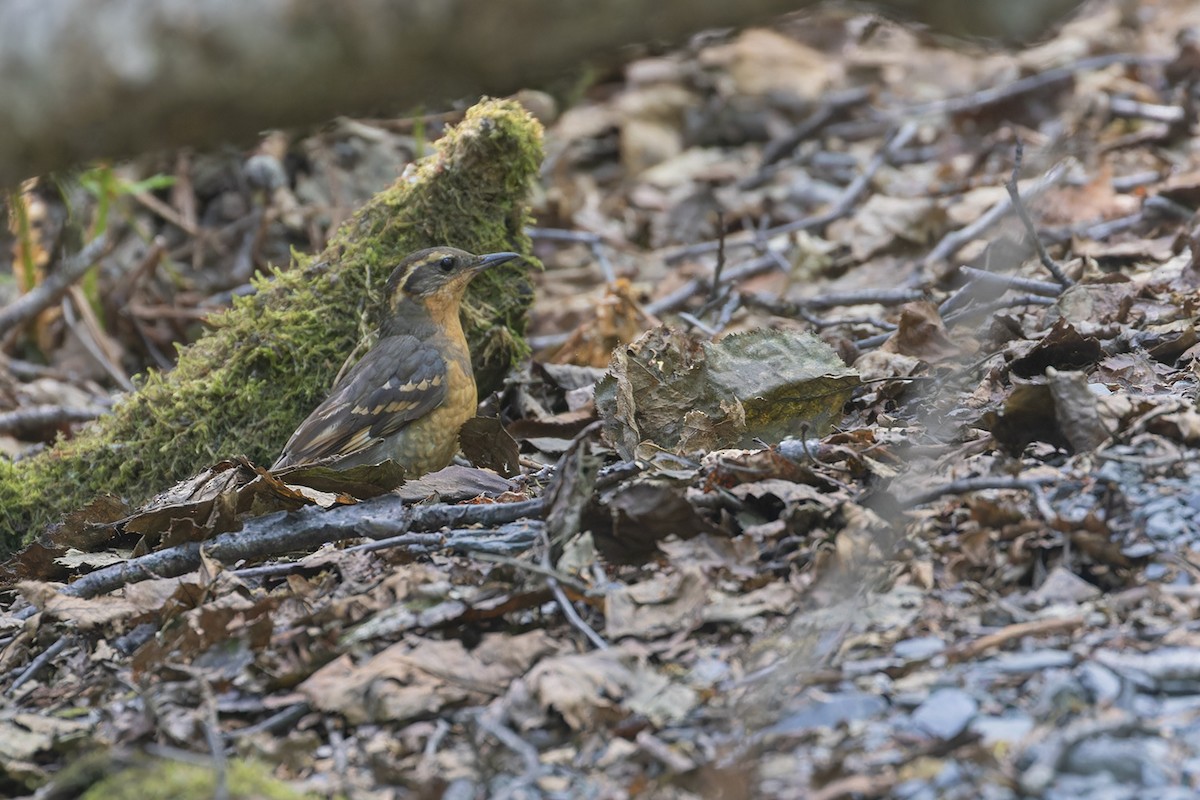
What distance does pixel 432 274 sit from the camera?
7.07 m

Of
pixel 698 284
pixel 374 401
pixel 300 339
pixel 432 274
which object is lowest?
pixel 698 284

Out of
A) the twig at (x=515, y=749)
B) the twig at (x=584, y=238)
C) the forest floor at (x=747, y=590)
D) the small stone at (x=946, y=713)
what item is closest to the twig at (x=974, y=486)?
the forest floor at (x=747, y=590)

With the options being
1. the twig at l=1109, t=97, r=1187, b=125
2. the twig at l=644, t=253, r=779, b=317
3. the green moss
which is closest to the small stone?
the green moss

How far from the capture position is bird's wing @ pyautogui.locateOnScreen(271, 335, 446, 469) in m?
6.69

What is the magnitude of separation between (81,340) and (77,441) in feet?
10.0

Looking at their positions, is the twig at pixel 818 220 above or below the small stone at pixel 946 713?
below

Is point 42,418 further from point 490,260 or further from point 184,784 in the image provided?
point 184,784

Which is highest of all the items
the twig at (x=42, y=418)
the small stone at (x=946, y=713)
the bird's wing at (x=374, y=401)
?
the small stone at (x=946, y=713)

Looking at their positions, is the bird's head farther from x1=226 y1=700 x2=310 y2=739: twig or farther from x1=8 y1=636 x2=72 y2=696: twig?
x1=226 y1=700 x2=310 y2=739: twig

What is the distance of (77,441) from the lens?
7.11 metres

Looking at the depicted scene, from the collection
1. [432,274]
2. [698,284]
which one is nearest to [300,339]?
[432,274]

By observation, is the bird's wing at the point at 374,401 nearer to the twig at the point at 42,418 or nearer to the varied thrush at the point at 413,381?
the varied thrush at the point at 413,381

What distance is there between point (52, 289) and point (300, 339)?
113 inches

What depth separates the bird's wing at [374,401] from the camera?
6.69 metres
